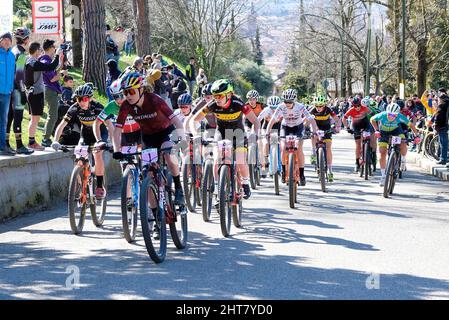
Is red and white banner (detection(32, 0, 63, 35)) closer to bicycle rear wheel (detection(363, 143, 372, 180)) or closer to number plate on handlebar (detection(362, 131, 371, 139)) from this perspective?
number plate on handlebar (detection(362, 131, 371, 139))

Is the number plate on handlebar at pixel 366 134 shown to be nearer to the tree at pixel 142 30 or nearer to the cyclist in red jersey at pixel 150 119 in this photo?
the cyclist in red jersey at pixel 150 119

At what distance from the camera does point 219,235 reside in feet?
34.8

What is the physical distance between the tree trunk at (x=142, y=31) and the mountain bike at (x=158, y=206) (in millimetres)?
18550

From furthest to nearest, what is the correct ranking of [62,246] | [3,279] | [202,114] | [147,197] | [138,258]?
[202,114] → [62,246] → [138,258] → [147,197] → [3,279]

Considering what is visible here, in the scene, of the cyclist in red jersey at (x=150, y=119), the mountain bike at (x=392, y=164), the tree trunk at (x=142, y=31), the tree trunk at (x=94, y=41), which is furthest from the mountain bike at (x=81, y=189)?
the tree trunk at (x=142, y=31)

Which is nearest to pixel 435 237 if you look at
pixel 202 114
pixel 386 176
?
pixel 202 114

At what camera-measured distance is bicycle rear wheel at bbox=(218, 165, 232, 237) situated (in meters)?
10.4

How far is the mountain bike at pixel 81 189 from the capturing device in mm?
10547

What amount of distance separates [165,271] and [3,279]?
1.54 metres

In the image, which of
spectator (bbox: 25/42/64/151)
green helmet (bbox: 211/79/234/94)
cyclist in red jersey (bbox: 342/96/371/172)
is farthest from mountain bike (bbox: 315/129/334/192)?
spectator (bbox: 25/42/64/151)

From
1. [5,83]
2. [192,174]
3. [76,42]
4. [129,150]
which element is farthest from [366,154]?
[76,42]

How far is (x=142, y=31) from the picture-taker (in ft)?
91.0
